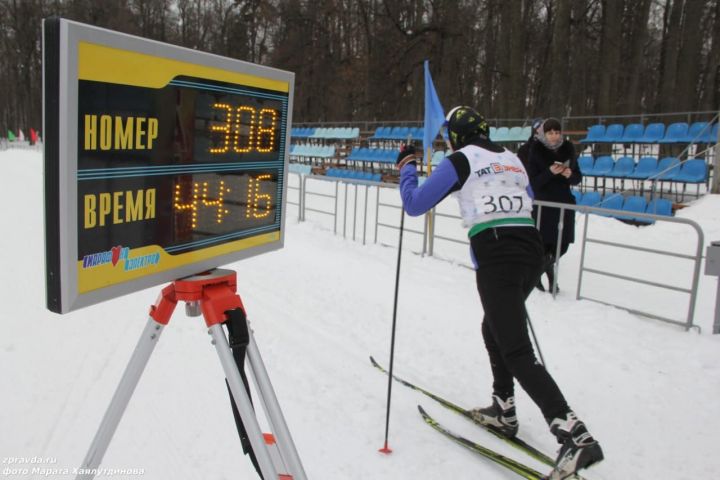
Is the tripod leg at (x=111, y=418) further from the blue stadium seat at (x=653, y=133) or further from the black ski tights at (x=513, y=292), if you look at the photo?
the blue stadium seat at (x=653, y=133)

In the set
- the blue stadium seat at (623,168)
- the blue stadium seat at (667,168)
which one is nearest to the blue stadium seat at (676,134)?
the blue stadium seat at (667,168)

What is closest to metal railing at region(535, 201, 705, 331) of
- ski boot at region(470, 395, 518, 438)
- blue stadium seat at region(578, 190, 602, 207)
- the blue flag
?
the blue flag

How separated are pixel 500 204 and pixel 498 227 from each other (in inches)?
5.0

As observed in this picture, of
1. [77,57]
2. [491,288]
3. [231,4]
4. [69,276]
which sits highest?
[231,4]

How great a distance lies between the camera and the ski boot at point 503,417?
3.47 meters

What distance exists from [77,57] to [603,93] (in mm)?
22676

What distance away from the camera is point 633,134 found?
1462 centimetres

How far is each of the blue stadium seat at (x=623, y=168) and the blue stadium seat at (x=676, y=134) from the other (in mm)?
1081

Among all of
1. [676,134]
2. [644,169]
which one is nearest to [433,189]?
[644,169]

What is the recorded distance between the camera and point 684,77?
19.4m

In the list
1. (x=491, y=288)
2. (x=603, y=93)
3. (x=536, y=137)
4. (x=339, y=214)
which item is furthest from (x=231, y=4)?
(x=491, y=288)

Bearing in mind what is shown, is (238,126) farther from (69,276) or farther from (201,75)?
(69,276)

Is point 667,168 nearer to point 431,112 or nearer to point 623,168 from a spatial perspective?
point 623,168

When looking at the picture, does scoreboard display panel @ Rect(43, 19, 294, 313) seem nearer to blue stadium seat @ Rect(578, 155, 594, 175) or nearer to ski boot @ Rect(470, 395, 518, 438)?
ski boot @ Rect(470, 395, 518, 438)
